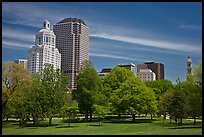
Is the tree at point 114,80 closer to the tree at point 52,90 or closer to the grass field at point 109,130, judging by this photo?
the tree at point 52,90

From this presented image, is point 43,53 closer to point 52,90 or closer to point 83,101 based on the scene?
point 83,101

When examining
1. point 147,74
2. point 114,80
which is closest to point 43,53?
point 147,74

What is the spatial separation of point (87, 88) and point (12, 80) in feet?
33.1

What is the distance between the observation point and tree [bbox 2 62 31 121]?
2728 centimetres

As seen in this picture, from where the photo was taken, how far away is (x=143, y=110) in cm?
3238

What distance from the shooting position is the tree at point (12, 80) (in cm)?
2728

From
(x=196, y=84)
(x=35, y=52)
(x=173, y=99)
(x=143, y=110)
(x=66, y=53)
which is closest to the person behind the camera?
(x=196, y=84)

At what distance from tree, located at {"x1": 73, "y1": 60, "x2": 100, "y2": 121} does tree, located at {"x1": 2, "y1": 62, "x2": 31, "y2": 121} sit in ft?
28.0

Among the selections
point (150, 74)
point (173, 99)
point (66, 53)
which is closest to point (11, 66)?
point (173, 99)

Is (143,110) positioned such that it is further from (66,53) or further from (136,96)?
(66,53)

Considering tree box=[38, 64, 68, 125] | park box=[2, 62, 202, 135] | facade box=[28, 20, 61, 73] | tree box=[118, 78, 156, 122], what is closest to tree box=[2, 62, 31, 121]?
park box=[2, 62, 202, 135]

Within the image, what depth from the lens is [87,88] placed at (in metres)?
35.6

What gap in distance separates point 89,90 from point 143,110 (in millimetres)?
6663

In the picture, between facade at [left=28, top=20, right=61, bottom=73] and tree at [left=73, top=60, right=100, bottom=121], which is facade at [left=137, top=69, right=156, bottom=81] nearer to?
facade at [left=28, top=20, right=61, bottom=73]
